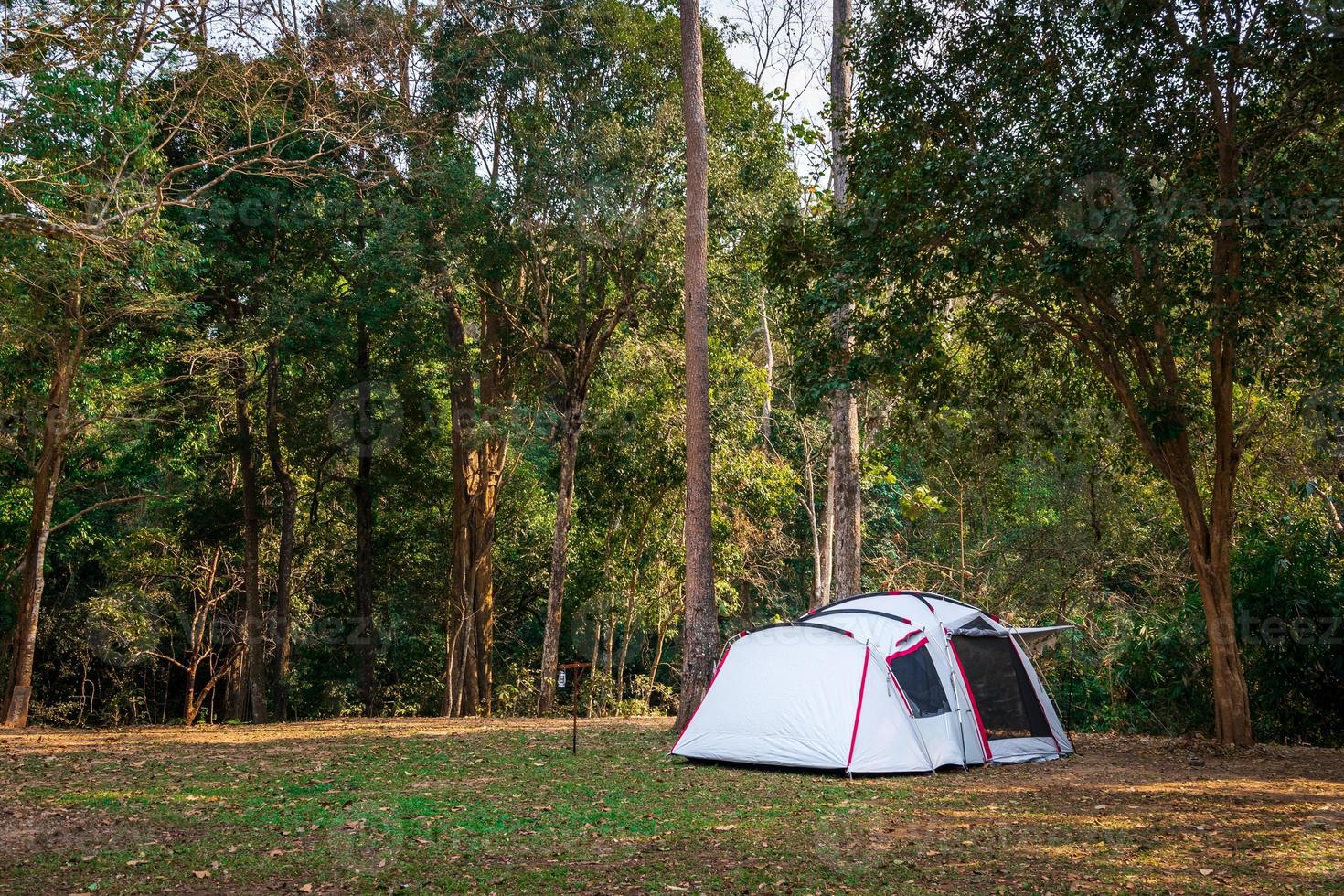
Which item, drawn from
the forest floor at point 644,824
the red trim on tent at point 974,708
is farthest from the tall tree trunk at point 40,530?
the red trim on tent at point 974,708

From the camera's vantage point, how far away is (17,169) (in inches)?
370

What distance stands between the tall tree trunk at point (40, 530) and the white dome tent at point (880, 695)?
9891 millimetres

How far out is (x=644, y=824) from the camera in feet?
22.0

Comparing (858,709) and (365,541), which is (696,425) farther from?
(365,541)

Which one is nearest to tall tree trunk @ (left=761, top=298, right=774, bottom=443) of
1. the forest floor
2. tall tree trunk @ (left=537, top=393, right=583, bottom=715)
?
tall tree trunk @ (left=537, top=393, right=583, bottom=715)

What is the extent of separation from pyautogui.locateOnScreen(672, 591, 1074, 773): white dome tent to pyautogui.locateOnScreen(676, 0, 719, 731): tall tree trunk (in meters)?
1.44

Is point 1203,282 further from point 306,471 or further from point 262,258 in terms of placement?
point 306,471

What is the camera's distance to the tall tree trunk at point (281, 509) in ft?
57.8

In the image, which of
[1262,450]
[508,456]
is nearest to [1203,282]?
[1262,450]

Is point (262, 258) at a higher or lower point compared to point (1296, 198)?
higher

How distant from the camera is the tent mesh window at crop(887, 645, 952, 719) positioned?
934 centimetres

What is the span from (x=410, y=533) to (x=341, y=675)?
4.20 meters

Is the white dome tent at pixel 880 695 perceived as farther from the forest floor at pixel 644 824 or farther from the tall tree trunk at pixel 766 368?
the tall tree trunk at pixel 766 368

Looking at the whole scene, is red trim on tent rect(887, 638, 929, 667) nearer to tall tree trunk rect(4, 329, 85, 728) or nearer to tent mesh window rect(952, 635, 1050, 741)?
tent mesh window rect(952, 635, 1050, 741)
